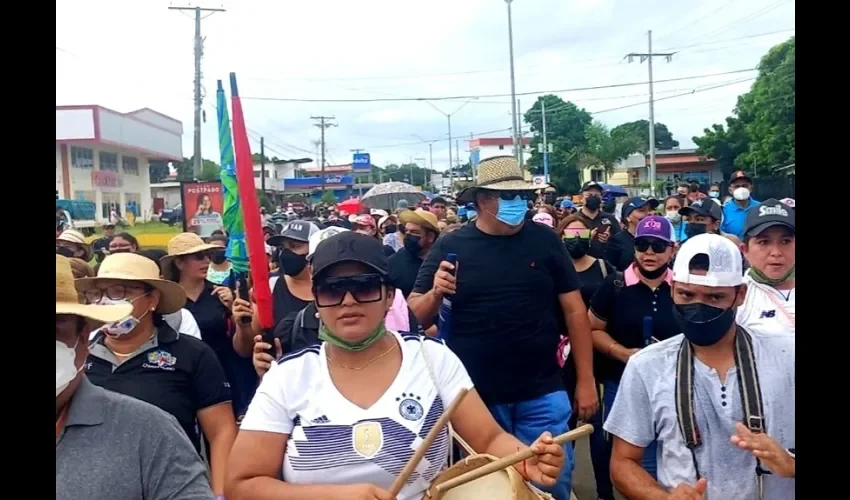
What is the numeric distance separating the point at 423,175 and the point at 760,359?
120m

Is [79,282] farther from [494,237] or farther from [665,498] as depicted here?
[665,498]

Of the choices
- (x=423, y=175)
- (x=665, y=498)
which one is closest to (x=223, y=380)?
(x=665, y=498)

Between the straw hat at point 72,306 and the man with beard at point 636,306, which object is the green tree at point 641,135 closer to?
the man with beard at point 636,306

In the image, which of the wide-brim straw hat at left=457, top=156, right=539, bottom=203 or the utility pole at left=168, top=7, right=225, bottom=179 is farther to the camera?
the utility pole at left=168, top=7, right=225, bottom=179

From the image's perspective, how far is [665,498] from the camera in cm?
255

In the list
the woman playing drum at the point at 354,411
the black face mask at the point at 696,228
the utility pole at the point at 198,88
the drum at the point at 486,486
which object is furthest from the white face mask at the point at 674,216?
the utility pole at the point at 198,88

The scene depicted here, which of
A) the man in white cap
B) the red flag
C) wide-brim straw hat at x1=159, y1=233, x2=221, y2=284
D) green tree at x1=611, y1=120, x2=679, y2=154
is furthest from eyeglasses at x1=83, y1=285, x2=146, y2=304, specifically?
green tree at x1=611, y1=120, x2=679, y2=154

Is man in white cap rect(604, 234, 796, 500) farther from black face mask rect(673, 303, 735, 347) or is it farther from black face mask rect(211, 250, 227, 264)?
black face mask rect(211, 250, 227, 264)

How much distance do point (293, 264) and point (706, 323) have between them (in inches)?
113

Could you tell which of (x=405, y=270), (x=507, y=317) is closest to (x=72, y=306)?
(x=507, y=317)

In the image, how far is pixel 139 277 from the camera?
347 centimetres

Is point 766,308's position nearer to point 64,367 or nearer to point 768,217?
point 768,217

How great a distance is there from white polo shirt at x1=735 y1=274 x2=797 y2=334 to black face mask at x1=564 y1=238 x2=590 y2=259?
6.51 feet

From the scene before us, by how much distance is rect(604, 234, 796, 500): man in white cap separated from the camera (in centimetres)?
244
